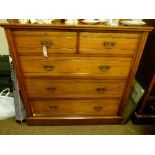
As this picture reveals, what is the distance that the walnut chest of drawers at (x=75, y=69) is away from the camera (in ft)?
4.23

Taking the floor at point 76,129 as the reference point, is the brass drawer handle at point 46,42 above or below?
above

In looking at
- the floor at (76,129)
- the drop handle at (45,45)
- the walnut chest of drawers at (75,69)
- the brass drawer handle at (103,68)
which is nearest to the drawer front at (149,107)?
the floor at (76,129)

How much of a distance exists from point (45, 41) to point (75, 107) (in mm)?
726

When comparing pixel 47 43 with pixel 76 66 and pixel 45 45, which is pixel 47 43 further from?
pixel 76 66

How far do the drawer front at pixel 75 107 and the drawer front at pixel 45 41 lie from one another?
21.0 inches

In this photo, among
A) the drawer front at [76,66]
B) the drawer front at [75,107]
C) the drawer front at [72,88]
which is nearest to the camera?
the drawer front at [76,66]

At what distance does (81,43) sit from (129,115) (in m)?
0.96

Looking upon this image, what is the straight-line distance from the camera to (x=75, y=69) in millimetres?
1459

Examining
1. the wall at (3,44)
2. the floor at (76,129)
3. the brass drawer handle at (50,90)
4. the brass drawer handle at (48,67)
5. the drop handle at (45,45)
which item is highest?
the drop handle at (45,45)

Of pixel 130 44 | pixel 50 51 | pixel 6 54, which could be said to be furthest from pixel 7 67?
pixel 130 44

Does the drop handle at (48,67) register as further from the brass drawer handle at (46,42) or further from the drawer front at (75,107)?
the drawer front at (75,107)

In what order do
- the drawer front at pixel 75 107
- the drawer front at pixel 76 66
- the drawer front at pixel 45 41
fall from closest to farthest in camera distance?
the drawer front at pixel 45 41, the drawer front at pixel 76 66, the drawer front at pixel 75 107
